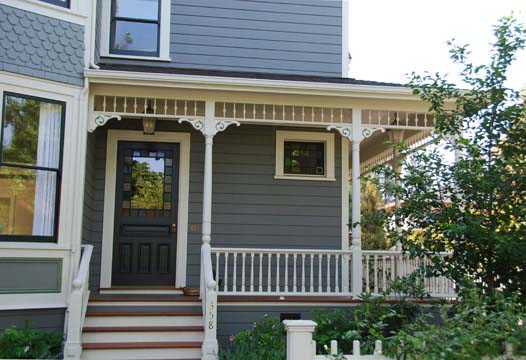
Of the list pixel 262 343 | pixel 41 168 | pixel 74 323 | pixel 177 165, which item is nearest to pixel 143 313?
pixel 74 323

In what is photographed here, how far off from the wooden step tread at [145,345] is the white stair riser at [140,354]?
1.4 inches

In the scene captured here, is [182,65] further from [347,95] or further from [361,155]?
[361,155]

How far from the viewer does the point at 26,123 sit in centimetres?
684

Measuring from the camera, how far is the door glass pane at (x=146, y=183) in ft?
28.7


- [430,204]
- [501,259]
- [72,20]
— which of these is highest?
[72,20]

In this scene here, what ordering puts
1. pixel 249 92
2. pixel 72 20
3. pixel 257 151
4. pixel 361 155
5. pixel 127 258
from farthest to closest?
pixel 361 155, pixel 257 151, pixel 127 258, pixel 249 92, pixel 72 20

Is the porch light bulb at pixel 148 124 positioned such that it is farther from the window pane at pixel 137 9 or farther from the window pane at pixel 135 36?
the window pane at pixel 137 9

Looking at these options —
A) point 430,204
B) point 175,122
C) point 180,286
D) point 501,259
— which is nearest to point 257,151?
point 175,122

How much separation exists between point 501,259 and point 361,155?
6.74 m

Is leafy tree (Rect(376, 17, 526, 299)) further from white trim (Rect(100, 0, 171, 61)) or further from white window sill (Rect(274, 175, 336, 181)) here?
white trim (Rect(100, 0, 171, 61))

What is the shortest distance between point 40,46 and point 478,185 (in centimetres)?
541

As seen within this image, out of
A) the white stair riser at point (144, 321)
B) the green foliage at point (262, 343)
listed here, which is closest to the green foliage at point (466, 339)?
the green foliage at point (262, 343)

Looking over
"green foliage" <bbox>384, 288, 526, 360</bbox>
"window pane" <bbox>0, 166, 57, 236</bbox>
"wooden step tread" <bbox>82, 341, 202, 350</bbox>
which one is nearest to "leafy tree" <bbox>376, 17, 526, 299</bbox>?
"green foliage" <bbox>384, 288, 526, 360</bbox>

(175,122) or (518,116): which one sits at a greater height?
(175,122)
